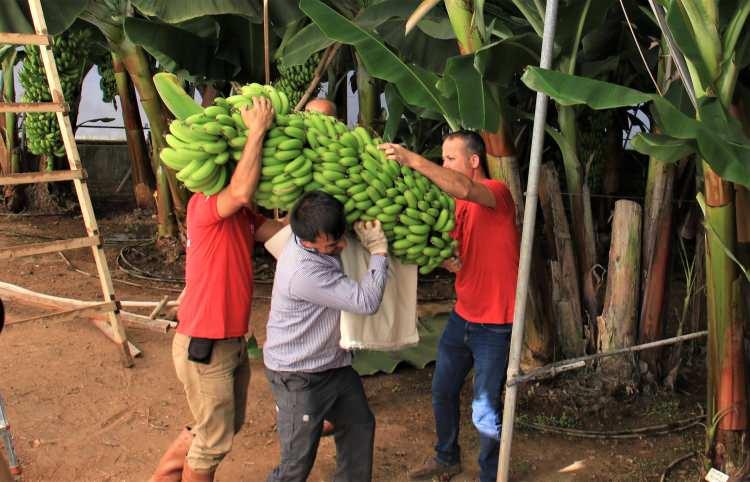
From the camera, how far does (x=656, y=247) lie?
13.5ft

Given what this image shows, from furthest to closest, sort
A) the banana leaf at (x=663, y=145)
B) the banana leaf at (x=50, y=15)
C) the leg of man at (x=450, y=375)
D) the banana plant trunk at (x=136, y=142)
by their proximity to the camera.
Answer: the banana plant trunk at (x=136, y=142) → the banana leaf at (x=50, y=15) → the leg of man at (x=450, y=375) → the banana leaf at (x=663, y=145)

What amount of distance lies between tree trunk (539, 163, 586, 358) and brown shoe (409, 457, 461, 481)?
3.81 ft

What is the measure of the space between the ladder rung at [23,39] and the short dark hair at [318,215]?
106 inches

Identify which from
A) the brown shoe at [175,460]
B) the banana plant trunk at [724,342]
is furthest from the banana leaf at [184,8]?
the banana plant trunk at [724,342]

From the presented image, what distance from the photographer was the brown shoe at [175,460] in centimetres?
311

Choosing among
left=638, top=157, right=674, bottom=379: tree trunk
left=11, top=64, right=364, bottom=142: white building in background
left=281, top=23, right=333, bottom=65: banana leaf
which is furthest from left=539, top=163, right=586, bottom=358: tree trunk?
left=11, top=64, right=364, bottom=142: white building in background

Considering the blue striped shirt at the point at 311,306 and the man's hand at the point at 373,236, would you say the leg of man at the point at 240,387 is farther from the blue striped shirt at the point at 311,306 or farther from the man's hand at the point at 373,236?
the man's hand at the point at 373,236

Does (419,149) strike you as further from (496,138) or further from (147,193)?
(147,193)

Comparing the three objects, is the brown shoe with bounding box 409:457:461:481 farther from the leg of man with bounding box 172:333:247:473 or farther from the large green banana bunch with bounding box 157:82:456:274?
the large green banana bunch with bounding box 157:82:456:274

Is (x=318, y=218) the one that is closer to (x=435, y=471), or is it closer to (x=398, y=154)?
(x=398, y=154)

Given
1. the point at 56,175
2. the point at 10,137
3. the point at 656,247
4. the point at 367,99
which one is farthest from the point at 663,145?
the point at 10,137

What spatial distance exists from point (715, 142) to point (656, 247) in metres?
1.60

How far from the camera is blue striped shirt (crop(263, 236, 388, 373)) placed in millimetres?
2479

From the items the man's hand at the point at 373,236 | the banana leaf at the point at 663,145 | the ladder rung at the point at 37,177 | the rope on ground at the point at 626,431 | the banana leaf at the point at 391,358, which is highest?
the banana leaf at the point at 663,145
